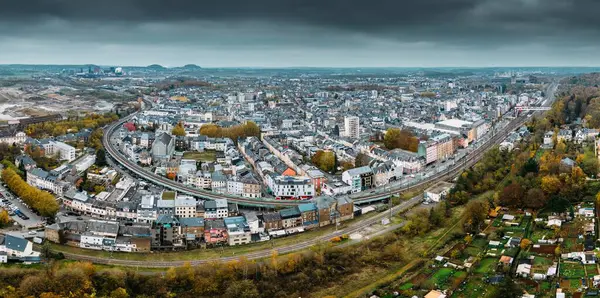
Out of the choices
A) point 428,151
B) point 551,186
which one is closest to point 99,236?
point 551,186

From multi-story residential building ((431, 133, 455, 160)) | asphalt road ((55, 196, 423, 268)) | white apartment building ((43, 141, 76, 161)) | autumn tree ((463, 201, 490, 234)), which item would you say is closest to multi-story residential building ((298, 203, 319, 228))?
asphalt road ((55, 196, 423, 268))

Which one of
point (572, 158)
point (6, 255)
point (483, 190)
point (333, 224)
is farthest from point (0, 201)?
point (572, 158)

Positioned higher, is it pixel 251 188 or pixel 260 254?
pixel 251 188

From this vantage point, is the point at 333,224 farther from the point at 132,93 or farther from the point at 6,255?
the point at 132,93

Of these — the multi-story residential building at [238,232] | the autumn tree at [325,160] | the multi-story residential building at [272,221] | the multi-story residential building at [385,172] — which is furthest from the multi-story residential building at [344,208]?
the autumn tree at [325,160]

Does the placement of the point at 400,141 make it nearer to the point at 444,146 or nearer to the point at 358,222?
the point at 444,146

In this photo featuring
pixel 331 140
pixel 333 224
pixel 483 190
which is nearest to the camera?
pixel 333 224

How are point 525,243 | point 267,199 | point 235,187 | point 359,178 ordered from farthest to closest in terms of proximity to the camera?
point 359,178 → point 235,187 → point 267,199 → point 525,243
